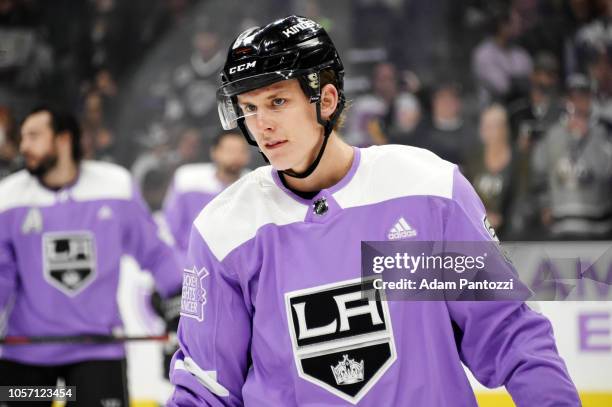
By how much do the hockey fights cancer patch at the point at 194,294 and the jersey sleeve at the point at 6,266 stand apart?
5.79 ft

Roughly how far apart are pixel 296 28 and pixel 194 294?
0.48 m

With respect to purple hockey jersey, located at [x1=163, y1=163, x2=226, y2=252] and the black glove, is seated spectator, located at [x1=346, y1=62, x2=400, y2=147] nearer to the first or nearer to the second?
purple hockey jersey, located at [x1=163, y1=163, x2=226, y2=252]

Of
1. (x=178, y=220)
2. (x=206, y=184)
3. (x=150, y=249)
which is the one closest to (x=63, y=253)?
(x=150, y=249)

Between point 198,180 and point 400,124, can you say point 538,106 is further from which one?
point 198,180

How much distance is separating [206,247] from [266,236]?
11cm

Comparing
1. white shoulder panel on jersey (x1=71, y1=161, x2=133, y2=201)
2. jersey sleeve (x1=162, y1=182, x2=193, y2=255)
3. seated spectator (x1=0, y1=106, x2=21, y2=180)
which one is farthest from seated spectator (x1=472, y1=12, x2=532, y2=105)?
seated spectator (x1=0, y1=106, x2=21, y2=180)

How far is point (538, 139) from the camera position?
472cm

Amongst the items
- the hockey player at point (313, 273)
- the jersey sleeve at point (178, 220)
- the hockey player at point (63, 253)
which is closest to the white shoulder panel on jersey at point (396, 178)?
the hockey player at point (313, 273)

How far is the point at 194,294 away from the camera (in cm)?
156

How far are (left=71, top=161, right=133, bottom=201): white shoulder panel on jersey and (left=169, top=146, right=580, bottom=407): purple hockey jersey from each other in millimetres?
1868

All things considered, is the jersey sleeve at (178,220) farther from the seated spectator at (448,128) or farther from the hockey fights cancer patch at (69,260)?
the seated spectator at (448,128)

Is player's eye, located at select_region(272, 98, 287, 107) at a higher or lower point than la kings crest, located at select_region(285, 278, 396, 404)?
higher

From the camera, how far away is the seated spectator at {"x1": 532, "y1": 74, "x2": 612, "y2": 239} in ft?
14.9

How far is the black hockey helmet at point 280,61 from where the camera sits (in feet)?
4.85
